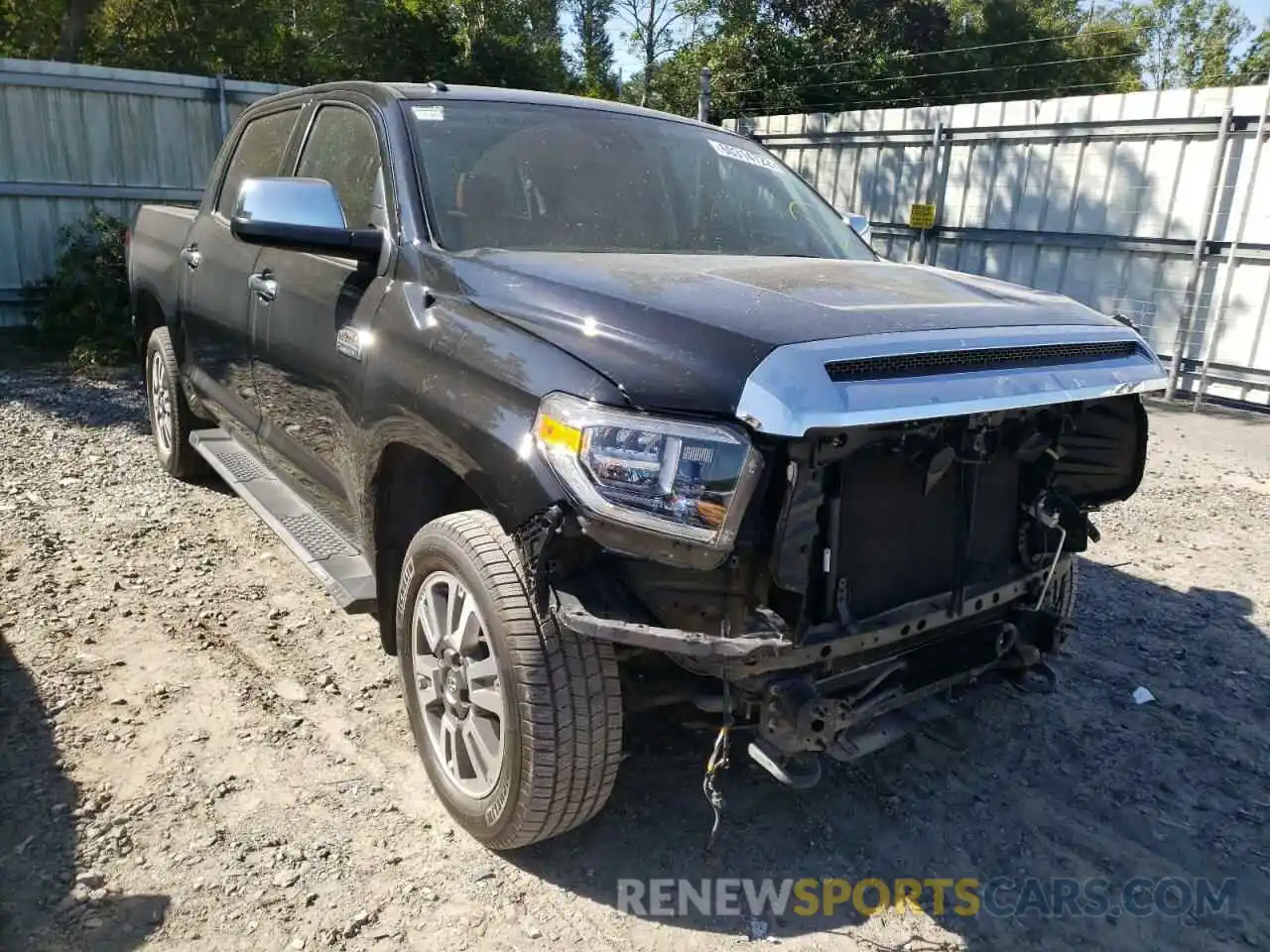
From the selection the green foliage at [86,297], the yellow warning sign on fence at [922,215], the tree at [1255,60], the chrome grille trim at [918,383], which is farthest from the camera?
the tree at [1255,60]

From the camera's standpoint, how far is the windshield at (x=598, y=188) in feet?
10.2

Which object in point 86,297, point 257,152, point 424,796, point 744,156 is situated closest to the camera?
point 424,796

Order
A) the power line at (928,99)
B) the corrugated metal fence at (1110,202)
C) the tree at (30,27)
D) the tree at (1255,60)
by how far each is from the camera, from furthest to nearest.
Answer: the tree at (1255,60)
the power line at (928,99)
the tree at (30,27)
the corrugated metal fence at (1110,202)

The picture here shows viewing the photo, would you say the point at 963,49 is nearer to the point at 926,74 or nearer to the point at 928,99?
the point at 928,99

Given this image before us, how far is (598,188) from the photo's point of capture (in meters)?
3.35

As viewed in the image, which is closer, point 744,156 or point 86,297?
point 744,156

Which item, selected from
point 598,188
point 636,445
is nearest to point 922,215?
point 598,188

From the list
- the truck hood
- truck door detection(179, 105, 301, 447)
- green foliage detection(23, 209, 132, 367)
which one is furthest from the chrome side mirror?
green foliage detection(23, 209, 132, 367)

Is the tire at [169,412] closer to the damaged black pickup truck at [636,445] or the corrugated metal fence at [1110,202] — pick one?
the damaged black pickup truck at [636,445]

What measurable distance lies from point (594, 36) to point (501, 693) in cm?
4079

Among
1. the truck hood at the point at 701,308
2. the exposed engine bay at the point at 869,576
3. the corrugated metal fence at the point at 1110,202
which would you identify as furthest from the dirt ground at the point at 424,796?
the corrugated metal fence at the point at 1110,202

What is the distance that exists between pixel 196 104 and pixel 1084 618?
397 inches

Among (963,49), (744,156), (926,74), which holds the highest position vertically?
(963,49)

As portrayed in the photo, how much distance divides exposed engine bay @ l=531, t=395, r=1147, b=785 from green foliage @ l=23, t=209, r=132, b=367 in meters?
8.36
